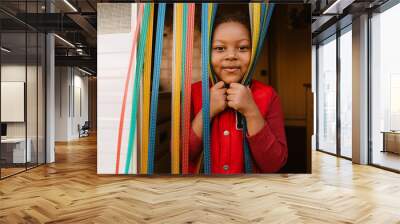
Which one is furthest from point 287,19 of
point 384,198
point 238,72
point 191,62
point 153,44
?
point 384,198

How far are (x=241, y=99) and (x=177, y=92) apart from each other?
1038 millimetres

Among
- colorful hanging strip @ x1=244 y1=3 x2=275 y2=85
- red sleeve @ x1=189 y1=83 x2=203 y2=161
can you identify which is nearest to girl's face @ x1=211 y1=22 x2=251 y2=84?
colorful hanging strip @ x1=244 y1=3 x2=275 y2=85

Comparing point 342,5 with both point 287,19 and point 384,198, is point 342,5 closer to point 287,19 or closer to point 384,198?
point 287,19

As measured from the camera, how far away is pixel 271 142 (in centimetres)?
584

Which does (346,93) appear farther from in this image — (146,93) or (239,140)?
(146,93)

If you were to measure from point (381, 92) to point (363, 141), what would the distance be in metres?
1.12

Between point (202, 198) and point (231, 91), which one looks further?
point (231, 91)

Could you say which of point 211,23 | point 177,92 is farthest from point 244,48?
point 177,92

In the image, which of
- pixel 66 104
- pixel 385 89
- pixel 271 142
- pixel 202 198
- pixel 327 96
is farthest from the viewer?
pixel 66 104

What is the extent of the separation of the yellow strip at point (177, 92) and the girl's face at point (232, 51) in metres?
0.64

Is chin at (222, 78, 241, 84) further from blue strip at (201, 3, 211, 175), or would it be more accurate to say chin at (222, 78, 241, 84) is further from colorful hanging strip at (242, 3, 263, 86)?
blue strip at (201, 3, 211, 175)

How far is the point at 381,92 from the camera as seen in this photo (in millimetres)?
7426

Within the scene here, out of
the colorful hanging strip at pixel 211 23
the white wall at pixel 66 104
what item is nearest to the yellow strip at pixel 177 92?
the colorful hanging strip at pixel 211 23

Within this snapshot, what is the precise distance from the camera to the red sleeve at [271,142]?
5812 mm
